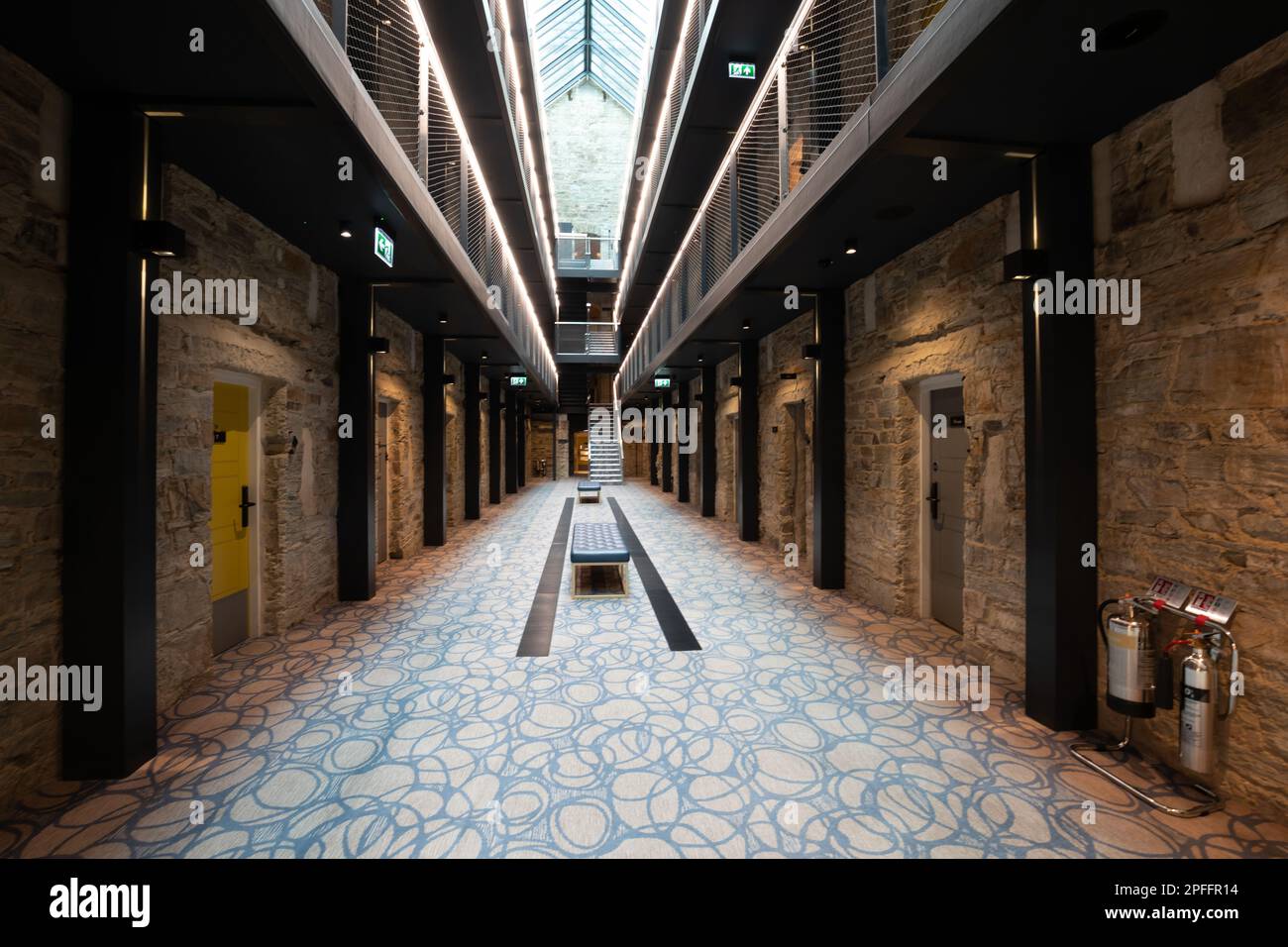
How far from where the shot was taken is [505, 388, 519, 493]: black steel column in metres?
17.9

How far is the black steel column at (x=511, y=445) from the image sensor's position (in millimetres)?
17906

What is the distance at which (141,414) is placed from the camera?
2.72 meters

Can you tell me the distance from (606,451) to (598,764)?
2033 centimetres

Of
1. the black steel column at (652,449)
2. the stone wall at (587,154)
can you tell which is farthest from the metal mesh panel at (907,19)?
the stone wall at (587,154)

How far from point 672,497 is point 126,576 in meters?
14.4

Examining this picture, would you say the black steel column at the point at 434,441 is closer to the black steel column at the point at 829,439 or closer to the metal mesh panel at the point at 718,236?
the metal mesh panel at the point at 718,236

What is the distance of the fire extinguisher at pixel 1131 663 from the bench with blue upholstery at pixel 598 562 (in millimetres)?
4082

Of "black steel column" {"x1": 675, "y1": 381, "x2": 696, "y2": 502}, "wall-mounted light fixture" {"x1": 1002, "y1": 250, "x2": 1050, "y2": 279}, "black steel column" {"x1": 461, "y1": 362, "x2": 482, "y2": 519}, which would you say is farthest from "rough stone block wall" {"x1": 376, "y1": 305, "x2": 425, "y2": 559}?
"black steel column" {"x1": 675, "y1": 381, "x2": 696, "y2": 502}

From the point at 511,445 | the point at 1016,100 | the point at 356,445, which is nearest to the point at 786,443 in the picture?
the point at 1016,100

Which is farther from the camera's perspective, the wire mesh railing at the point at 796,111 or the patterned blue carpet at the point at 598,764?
the wire mesh railing at the point at 796,111

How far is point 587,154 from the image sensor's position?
2302 cm

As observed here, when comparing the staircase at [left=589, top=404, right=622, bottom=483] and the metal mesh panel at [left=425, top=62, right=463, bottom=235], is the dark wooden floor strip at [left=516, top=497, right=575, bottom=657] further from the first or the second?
the staircase at [left=589, top=404, right=622, bottom=483]

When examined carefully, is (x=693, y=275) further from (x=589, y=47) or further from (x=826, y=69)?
(x=589, y=47)

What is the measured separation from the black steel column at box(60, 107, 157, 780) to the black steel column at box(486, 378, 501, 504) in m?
12.0
